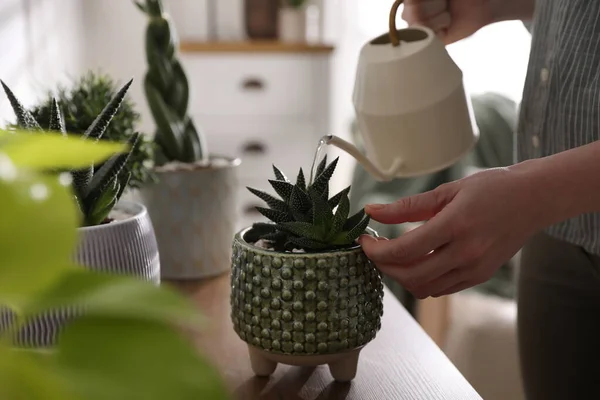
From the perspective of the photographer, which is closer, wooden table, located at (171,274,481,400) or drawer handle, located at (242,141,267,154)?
wooden table, located at (171,274,481,400)

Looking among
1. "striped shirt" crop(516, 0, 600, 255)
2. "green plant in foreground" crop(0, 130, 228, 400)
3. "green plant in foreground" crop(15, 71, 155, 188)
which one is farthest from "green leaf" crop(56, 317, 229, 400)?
"striped shirt" crop(516, 0, 600, 255)

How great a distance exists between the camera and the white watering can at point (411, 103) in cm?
75

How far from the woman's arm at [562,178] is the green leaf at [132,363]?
42 cm

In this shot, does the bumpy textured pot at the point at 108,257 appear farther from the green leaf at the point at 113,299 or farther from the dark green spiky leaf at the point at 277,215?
the green leaf at the point at 113,299

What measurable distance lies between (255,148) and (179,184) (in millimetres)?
1730

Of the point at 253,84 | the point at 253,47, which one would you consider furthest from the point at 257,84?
the point at 253,47

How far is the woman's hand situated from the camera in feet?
1.77

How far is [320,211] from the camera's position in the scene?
551 mm

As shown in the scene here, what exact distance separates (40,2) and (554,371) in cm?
107

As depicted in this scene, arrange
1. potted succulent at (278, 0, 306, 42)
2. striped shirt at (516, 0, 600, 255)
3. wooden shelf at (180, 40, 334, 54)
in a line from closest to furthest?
striped shirt at (516, 0, 600, 255), wooden shelf at (180, 40, 334, 54), potted succulent at (278, 0, 306, 42)

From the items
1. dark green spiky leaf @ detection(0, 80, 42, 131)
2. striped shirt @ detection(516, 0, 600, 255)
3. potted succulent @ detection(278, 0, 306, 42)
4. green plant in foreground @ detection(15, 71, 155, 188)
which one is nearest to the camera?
dark green spiky leaf @ detection(0, 80, 42, 131)

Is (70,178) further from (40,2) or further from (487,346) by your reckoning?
(487,346)

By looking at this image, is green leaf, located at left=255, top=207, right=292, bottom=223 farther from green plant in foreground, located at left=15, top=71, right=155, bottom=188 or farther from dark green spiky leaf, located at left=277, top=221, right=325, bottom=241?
green plant in foreground, located at left=15, top=71, right=155, bottom=188

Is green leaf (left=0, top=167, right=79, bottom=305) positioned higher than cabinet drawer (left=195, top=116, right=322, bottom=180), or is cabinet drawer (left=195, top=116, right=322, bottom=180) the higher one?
green leaf (left=0, top=167, right=79, bottom=305)
